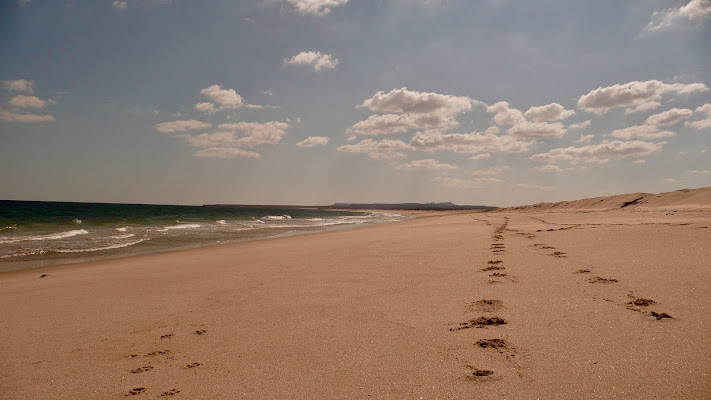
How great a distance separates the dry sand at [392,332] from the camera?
286cm

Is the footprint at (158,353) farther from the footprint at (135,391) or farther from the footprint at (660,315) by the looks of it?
the footprint at (660,315)

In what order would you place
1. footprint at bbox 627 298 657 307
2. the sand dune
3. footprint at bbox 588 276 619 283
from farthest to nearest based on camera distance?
the sand dune, footprint at bbox 588 276 619 283, footprint at bbox 627 298 657 307

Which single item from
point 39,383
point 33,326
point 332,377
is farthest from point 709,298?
point 33,326

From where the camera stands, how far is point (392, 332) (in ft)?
13.0

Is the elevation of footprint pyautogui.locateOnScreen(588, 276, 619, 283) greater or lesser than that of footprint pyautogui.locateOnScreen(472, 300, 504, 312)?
greater

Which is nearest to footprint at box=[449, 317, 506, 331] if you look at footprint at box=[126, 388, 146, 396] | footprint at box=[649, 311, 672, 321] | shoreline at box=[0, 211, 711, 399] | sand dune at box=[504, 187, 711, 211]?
shoreline at box=[0, 211, 711, 399]

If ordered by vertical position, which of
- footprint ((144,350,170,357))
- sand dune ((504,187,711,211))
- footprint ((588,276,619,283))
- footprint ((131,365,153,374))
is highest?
sand dune ((504,187,711,211))

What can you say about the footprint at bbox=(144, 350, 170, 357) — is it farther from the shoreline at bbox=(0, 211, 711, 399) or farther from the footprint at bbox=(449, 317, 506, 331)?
the footprint at bbox=(449, 317, 506, 331)

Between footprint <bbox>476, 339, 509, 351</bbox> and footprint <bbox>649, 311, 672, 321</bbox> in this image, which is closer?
footprint <bbox>476, 339, 509, 351</bbox>

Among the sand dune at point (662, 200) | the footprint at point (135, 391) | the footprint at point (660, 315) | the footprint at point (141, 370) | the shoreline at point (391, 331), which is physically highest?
the sand dune at point (662, 200)

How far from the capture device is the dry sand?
286cm

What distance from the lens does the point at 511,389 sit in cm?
265

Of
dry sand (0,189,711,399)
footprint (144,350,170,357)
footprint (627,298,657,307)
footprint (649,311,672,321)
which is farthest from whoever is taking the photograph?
footprint (627,298,657,307)

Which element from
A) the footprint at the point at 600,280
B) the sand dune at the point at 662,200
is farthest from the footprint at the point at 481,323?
the sand dune at the point at 662,200
